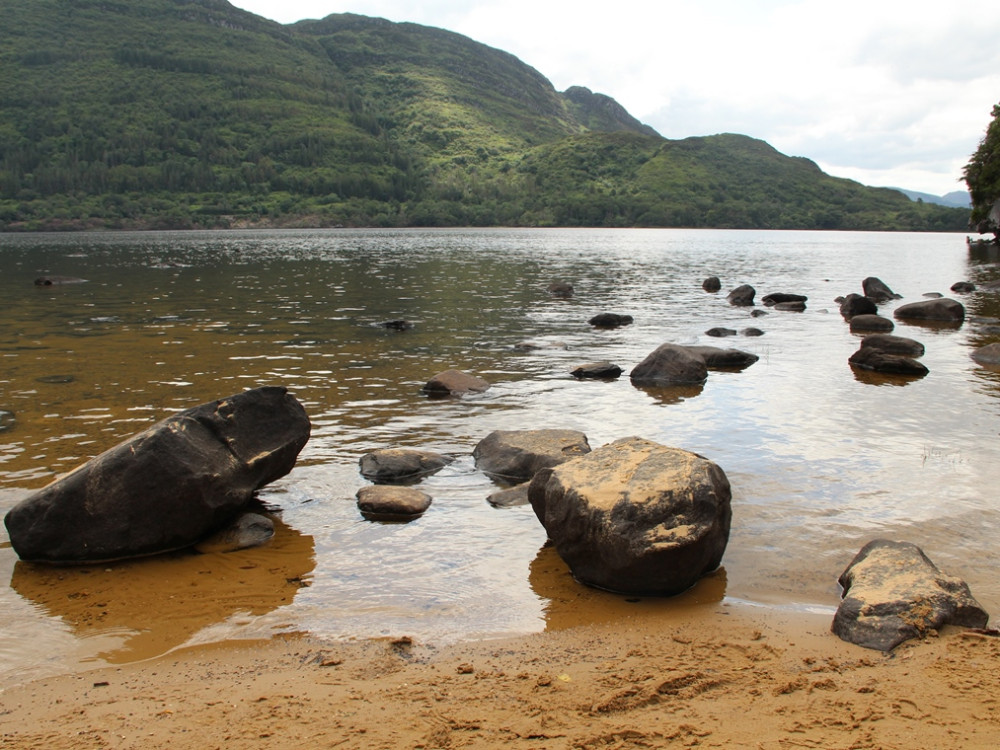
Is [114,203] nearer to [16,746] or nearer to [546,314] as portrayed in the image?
[546,314]

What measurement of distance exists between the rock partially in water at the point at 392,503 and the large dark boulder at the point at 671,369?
32.1 ft

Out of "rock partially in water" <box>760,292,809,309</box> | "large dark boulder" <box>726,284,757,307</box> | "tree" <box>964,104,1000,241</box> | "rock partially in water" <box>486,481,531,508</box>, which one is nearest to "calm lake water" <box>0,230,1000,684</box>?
"rock partially in water" <box>486,481,531,508</box>

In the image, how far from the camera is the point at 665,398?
17.4m

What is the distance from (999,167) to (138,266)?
259ft

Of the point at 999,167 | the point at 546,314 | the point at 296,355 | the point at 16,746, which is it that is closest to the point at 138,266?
the point at 546,314

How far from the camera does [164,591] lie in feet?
26.6

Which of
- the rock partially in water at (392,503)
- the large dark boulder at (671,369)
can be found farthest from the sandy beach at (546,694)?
the large dark boulder at (671,369)

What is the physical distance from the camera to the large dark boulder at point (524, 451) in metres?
11.6

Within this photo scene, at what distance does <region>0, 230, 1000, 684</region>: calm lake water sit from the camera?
7699 mm

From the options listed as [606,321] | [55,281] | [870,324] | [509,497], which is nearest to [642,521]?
[509,497]

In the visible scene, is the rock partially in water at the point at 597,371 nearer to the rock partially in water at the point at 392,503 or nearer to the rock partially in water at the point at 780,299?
the rock partially in water at the point at 392,503

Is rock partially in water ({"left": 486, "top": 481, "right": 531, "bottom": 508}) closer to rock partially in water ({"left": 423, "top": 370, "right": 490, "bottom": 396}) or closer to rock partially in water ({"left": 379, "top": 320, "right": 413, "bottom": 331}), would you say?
rock partially in water ({"left": 423, "top": 370, "right": 490, "bottom": 396})

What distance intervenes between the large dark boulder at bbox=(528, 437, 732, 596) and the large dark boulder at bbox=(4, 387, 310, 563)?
406cm

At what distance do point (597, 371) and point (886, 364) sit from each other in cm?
774
